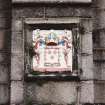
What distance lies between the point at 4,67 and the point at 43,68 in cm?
74

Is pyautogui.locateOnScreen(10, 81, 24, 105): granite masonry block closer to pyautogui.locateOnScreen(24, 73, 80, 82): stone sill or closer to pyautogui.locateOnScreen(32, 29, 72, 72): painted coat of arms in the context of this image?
pyautogui.locateOnScreen(24, 73, 80, 82): stone sill

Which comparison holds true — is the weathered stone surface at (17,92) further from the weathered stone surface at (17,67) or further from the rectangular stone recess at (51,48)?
the rectangular stone recess at (51,48)

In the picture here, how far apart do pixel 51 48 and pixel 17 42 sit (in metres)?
0.62

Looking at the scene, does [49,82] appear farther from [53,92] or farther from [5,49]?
[5,49]

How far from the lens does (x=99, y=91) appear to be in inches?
341

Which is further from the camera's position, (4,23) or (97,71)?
(4,23)

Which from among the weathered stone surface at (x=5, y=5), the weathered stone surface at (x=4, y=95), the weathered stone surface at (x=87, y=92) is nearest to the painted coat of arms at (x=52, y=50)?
the weathered stone surface at (x=87, y=92)

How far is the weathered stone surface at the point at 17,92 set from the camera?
842 cm

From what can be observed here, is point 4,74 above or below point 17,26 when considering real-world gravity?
below

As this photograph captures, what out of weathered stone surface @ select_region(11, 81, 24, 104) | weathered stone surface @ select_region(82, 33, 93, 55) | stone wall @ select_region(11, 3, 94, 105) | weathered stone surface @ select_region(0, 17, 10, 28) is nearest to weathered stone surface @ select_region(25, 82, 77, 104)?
stone wall @ select_region(11, 3, 94, 105)

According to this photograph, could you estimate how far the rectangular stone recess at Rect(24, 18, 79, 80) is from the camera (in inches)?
338

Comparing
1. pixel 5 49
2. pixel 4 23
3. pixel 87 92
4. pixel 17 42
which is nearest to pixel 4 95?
pixel 5 49

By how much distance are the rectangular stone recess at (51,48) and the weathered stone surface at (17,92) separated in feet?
0.86

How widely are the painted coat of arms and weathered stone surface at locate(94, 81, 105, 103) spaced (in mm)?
591
